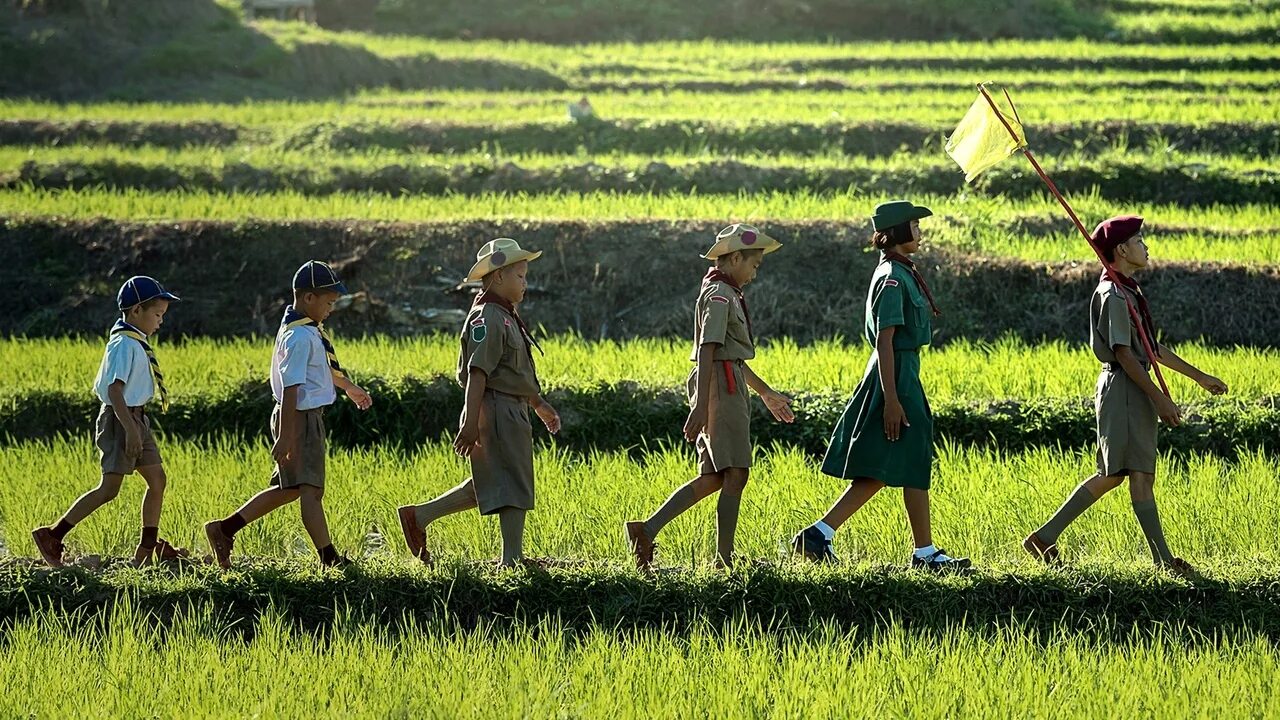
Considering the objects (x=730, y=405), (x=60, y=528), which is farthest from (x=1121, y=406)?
(x=60, y=528)

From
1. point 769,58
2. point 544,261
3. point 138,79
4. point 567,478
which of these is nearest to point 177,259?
point 544,261

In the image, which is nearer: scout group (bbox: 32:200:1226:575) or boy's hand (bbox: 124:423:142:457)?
scout group (bbox: 32:200:1226:575)

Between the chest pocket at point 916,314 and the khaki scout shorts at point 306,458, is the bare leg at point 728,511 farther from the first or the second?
the khaki scout shorts at point 306,458

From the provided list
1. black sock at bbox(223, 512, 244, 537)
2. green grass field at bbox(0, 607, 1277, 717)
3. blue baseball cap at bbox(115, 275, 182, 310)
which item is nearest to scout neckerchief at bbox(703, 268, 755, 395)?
green grass field at bbox(0, 607, 1277, 717)

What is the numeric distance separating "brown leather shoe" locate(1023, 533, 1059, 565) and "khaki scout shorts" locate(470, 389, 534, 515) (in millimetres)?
1776

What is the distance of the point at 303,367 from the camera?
5.57 meters

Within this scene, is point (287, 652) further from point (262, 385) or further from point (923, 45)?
point (923, 45)

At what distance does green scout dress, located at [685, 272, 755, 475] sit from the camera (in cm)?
559

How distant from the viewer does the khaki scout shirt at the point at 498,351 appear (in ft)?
18.0

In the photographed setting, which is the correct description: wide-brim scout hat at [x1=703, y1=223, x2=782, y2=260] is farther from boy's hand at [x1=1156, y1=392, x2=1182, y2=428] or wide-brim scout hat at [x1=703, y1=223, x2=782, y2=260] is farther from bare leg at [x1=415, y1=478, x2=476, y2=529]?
boy's hand at [x1=1156, y1=392, x2=1182, y2=428]

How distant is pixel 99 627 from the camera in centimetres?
550

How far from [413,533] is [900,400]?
1795 mm

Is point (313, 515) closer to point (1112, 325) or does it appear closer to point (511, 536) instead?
point (511, 536)

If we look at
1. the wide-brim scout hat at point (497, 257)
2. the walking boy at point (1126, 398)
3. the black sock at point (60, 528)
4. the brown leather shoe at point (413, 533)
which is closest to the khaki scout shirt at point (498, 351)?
the wide-brim scout hat at point (497, 257)
